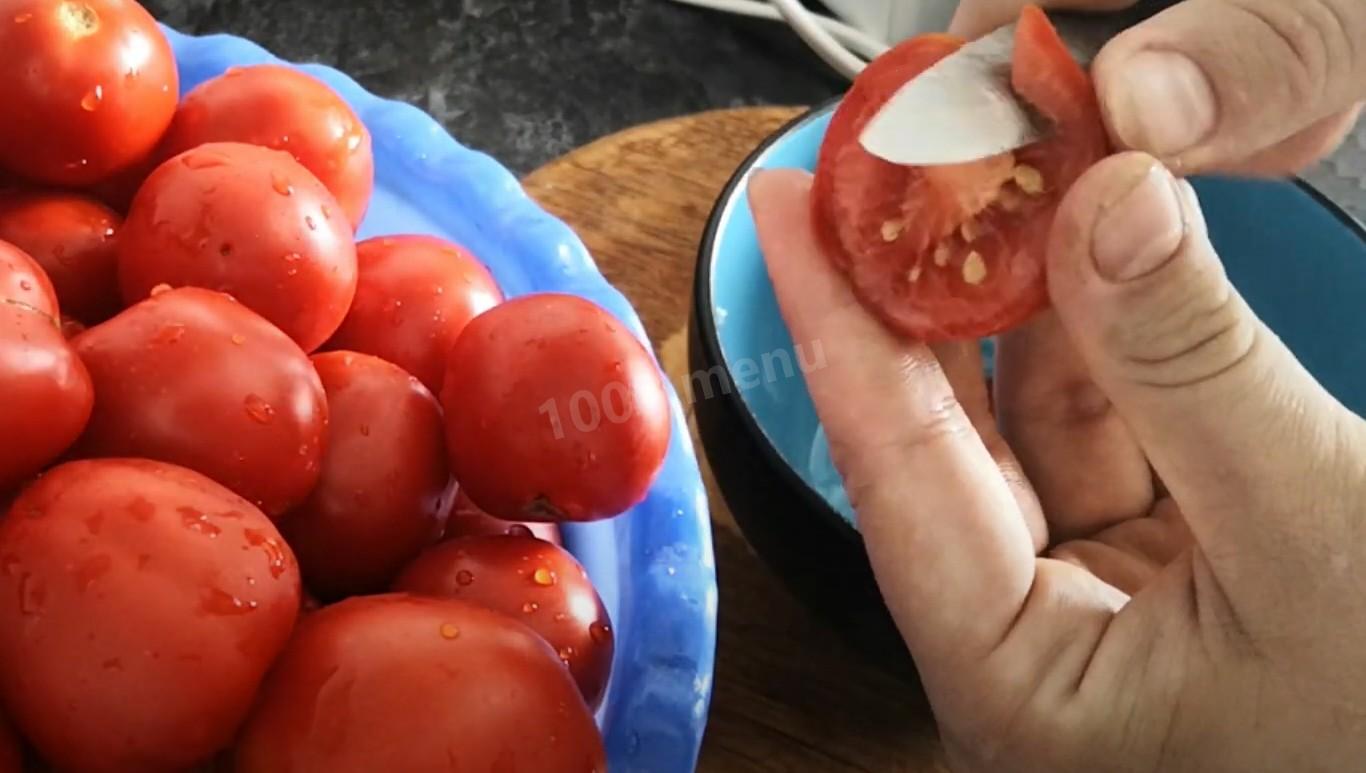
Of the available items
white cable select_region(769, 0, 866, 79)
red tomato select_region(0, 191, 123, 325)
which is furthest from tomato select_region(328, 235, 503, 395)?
white cable select_region(769, 0, 866, 79)

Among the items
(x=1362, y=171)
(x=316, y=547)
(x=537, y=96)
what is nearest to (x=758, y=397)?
(x=316, y=547)

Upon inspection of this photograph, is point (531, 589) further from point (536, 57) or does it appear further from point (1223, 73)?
point (536, 57)

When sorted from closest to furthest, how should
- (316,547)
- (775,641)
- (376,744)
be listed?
1. (376,744)
2. (316,547)
3. (775,641)

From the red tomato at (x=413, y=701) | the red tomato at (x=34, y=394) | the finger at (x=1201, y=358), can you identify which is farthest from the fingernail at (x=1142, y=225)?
the red tomato at (x=34, y=394)

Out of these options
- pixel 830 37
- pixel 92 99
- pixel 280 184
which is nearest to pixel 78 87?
pixel 92 99

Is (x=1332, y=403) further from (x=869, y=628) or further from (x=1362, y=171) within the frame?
(x=1362, y=171)

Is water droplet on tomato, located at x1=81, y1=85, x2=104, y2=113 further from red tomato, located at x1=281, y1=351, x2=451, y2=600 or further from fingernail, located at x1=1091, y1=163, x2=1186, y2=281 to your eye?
fingernail, located at x1=1091, y1=163, x2=1186, y2=281
